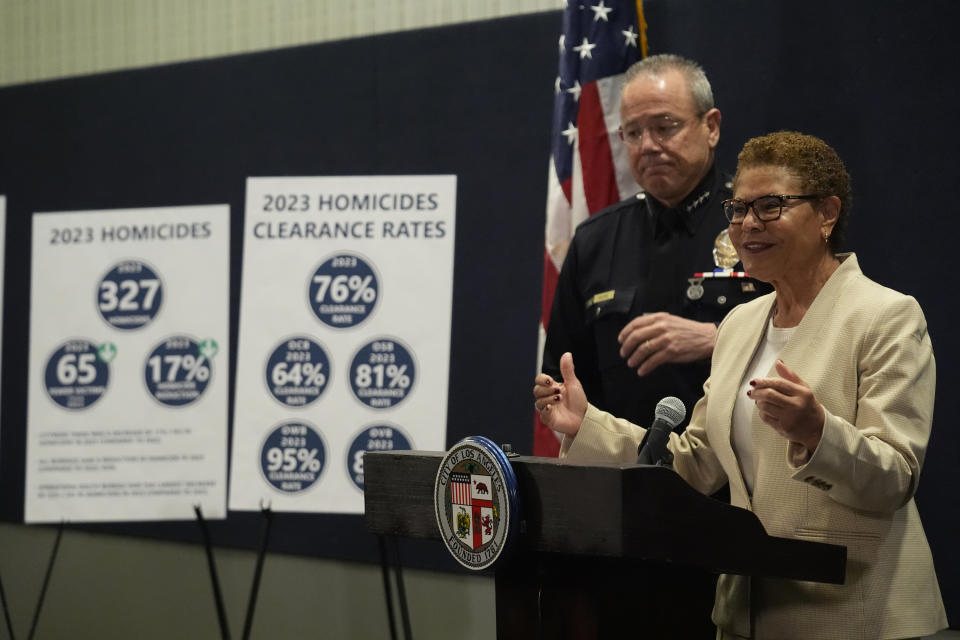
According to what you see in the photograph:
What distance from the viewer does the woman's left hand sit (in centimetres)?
140

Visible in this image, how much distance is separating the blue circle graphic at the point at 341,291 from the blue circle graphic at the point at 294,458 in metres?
0.40

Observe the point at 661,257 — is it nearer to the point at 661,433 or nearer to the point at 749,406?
the point at 749,406

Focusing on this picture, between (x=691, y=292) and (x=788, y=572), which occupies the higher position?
Result: (x=691, y=292)

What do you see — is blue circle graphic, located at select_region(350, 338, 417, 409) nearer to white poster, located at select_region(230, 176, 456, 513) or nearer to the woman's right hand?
white poster, located at select_region(230, 176, 456, 513)

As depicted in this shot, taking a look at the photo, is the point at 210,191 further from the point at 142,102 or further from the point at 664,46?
the point at 664,46

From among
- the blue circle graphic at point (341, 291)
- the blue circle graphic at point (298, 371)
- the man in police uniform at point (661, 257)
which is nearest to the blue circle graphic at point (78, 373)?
the blue circle graphic at point (298, 371)

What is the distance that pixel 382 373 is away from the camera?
3.66 metres

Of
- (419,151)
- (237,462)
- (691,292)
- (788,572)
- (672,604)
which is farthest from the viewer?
(419,151)

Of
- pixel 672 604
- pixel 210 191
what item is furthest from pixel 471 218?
pixel 672 604

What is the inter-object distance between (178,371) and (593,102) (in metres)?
1.84

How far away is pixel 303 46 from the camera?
4262 mm

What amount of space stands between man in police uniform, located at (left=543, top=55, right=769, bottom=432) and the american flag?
1.36 ft

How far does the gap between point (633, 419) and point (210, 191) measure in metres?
2.44

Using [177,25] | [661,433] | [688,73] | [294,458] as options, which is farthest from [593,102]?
[177,25]
